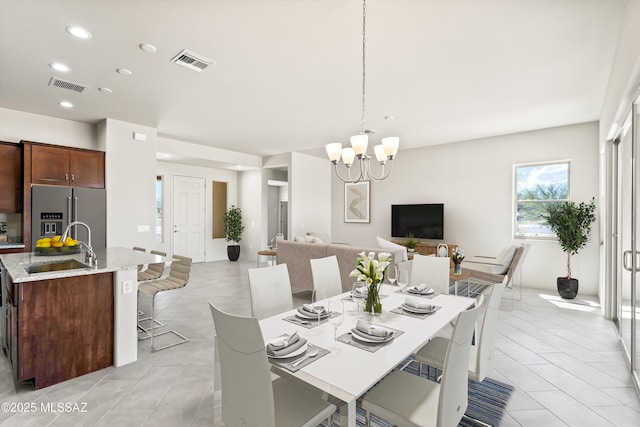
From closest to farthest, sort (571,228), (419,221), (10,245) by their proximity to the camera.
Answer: (10,245), (571,228), (419,221)

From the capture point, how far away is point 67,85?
Result: 145 inches

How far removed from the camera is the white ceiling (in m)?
2.36

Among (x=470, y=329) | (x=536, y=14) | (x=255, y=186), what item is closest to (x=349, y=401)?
(x=470, y=329)

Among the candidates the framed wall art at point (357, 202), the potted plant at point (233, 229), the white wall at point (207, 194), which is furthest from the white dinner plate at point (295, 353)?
the potted plant at point (233, 229)

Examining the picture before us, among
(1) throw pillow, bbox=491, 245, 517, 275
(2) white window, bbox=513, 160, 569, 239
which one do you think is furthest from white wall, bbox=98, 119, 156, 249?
(2) white window, bbox=513, 160, 569, 239

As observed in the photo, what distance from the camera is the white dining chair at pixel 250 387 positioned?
47.5 inches

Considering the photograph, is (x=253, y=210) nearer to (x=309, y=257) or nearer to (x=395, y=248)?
(x=309, y=257)

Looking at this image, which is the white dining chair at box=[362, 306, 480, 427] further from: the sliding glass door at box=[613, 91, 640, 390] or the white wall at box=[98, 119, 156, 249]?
the white wall at box=[98, 119, 156, 249]

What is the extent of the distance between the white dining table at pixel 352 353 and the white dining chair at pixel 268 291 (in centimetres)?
33

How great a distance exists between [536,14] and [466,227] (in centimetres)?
460

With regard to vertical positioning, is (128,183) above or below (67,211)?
above

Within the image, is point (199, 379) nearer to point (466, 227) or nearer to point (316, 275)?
point (316, 275)

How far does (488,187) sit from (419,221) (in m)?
1.50

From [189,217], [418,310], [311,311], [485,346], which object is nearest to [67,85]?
[311,311]
